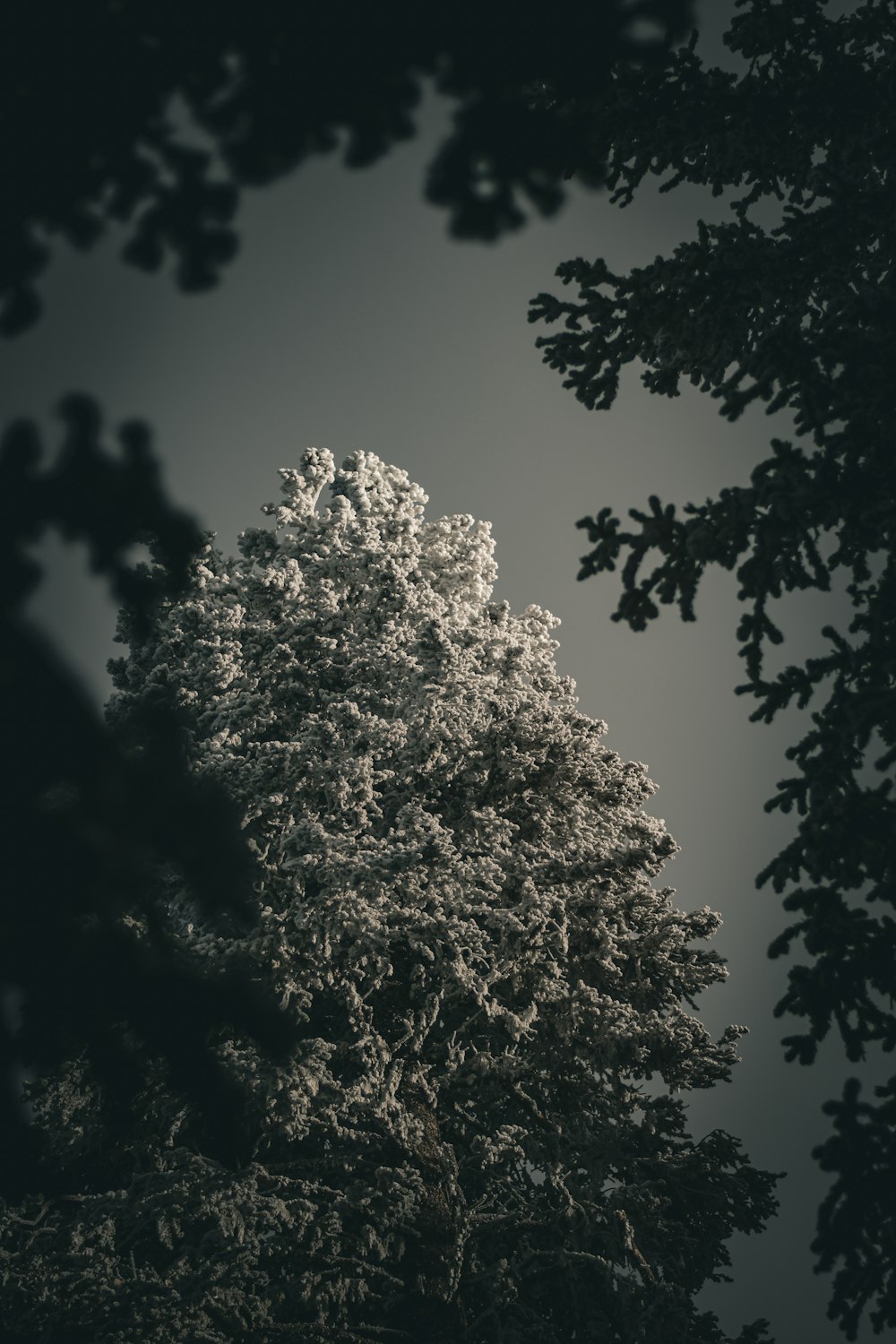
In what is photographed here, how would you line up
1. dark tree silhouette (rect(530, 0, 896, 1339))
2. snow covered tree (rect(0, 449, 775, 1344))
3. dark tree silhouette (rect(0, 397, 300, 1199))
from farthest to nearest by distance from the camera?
snow covered tree (rect(0, 449, 775, 1344)) → dark tree silhouette (rect(530, 0, 896, 1339)) → dark tree silhouette (rect(0, 397, 300, 1199))

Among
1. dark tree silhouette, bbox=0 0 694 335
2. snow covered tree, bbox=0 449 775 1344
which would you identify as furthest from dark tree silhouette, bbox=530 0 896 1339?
snow covered tree, bbox=0 449 775 1344

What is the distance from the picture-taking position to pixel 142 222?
122 inches

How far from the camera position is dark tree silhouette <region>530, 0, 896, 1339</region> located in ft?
15.8

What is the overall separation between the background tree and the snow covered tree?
21.9 feet

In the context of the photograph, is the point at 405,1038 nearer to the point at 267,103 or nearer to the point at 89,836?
Answer: the point at 89,836

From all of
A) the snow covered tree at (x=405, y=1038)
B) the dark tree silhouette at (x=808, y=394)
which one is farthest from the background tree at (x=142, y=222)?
the snow covered tree at (x=405, y=1038)

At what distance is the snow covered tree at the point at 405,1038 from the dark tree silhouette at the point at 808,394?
570 centimetres

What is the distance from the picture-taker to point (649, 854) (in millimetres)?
11352

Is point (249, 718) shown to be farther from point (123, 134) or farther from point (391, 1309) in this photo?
point (123, 134)

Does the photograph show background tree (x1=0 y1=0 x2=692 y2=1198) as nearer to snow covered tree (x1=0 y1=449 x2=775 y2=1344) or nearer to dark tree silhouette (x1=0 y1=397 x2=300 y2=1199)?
dark tree silhouette (x1=0 y1=397 x2=300 y2=1199)

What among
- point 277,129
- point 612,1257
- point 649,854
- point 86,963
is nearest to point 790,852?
point 86,963

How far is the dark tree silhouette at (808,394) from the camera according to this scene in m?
4.82

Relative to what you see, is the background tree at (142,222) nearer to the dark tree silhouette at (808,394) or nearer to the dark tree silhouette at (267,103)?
the dark tree silhouette at (267,103)

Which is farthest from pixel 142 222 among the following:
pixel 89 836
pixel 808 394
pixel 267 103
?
pixel 808 394
